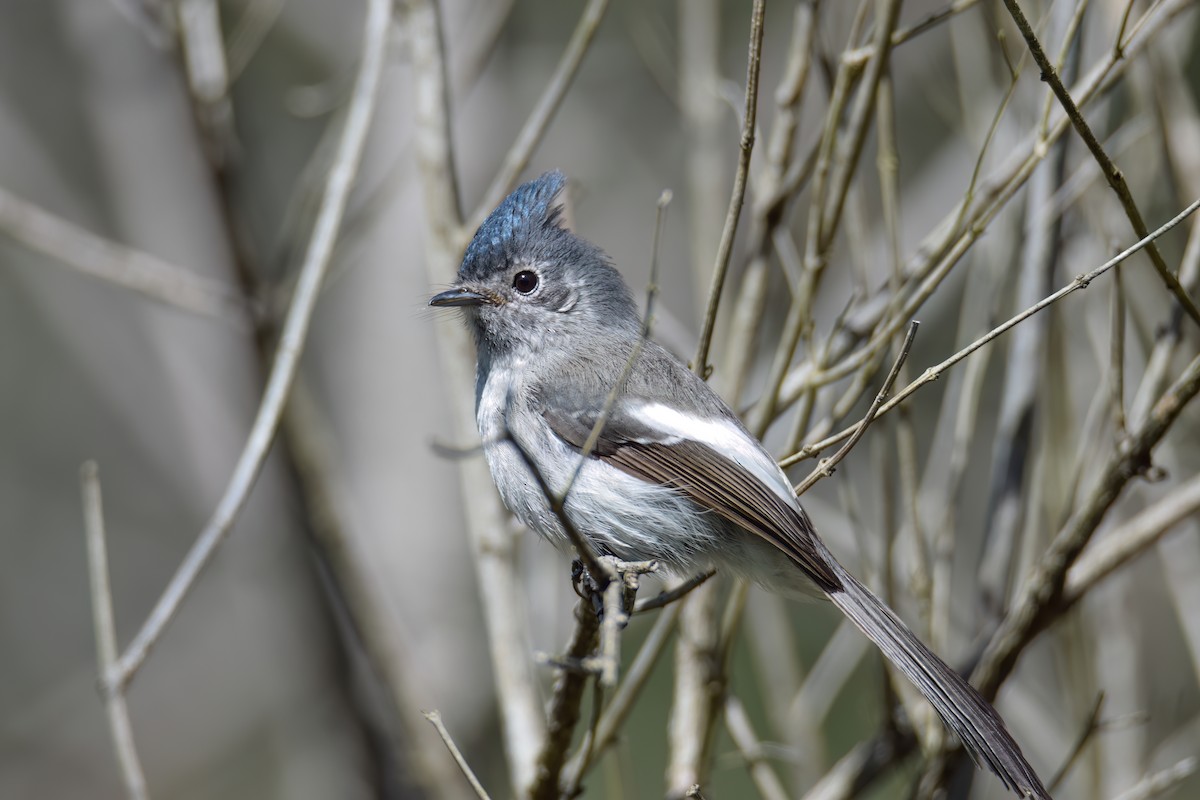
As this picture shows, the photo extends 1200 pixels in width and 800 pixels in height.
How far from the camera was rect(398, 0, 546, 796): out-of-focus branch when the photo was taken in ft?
7.76

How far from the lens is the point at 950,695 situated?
1.86 m

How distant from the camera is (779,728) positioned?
9.15ft

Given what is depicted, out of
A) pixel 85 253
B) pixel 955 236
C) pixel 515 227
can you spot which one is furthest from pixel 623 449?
pixel 85 253

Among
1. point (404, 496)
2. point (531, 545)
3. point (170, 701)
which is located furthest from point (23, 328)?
point (531, 545)

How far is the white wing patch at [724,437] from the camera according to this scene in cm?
206

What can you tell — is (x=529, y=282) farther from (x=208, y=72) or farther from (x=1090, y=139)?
(x=1090, y=139)

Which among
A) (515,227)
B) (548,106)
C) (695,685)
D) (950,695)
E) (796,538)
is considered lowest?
(695,685)

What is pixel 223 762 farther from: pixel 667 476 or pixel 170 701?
pixel 667 476

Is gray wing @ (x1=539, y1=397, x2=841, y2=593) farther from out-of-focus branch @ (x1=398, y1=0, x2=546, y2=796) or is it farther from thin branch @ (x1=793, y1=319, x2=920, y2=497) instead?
out-of-focus branch @ (x1=398, y1=0, x2=546, y2=796)

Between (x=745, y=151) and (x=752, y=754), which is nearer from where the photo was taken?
(x=745, y=151)

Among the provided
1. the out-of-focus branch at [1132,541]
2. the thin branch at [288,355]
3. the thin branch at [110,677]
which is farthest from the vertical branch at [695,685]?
the thin branch at [110,677]

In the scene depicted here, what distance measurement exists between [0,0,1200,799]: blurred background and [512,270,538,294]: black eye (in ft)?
0.76

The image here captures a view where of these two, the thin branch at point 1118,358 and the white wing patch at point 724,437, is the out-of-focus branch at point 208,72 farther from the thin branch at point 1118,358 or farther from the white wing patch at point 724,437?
the thin branch at point 1118,358

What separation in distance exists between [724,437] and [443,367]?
56.1 inches
